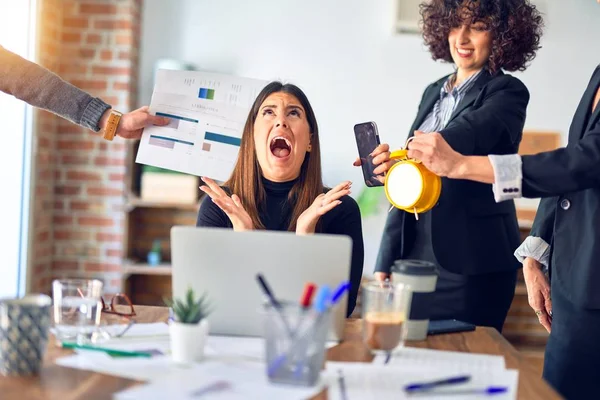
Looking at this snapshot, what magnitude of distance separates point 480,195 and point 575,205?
0.40m

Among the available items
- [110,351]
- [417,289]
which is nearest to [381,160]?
[417,289]

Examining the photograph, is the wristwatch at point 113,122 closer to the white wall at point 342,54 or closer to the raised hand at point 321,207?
the raised hand at point 321,207

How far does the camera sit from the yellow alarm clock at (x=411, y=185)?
5.64ft

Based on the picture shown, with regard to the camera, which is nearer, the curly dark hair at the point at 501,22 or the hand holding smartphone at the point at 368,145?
the hand holding smartphone at the point at 368,145

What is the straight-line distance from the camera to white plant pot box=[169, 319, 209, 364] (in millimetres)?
1207

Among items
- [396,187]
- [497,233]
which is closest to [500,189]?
[396,187]

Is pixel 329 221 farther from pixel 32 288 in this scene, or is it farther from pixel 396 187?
pixel 32 288

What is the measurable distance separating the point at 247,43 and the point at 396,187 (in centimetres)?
262

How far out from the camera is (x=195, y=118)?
6.55ft

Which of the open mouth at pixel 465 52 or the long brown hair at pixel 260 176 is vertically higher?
the open mouth at pixel 465 52

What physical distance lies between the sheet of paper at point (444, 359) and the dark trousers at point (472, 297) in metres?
0.75

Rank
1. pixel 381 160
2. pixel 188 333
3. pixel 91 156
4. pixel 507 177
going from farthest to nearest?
1. pixel 91 156
2. pixel 381 160
3. pixel 507 177
4. pixel 188 333

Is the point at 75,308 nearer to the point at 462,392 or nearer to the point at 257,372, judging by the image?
the point at 257,372

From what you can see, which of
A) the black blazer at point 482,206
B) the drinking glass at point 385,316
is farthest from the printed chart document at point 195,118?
the drinking glass at point 385,316
